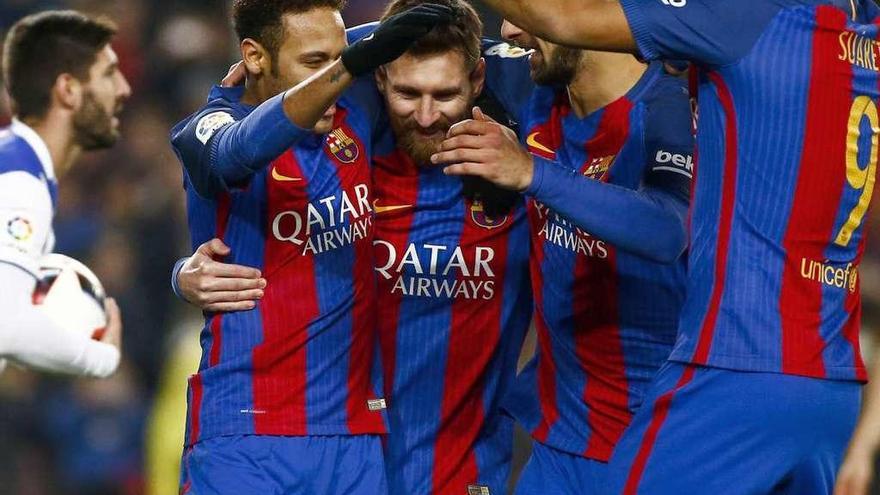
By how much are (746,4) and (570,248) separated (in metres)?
1.15

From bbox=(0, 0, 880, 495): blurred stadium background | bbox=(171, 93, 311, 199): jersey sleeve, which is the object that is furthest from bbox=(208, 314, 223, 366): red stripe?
bbox=(0, 0, 880, 495): blurred stadium background

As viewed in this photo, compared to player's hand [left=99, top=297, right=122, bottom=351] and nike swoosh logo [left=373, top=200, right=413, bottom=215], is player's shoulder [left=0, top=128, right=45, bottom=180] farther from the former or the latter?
nike swoosh logo [left=373, top=200, right=413, bottom=215]

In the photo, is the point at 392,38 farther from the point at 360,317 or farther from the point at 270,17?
the point at 360,317

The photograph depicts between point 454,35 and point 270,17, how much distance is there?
0.56 m

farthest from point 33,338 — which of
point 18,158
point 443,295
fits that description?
point 443,295

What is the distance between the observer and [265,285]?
161 inches

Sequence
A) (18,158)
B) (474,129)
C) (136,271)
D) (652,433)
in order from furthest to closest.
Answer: (136,271) < (18,158) < (474,129) < (652,433)

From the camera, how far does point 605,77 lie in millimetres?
4152

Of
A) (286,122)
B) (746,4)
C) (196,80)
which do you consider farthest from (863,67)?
(196,80)

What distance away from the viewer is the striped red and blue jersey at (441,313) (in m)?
4.36

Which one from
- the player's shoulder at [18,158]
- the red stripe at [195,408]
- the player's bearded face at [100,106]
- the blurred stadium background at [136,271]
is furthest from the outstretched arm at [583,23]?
the blurred stadium background at [136,271]

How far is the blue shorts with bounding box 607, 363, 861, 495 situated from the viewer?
3188mm

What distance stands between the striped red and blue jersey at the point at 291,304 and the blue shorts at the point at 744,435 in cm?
115

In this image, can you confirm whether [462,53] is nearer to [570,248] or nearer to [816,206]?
[570,248]
